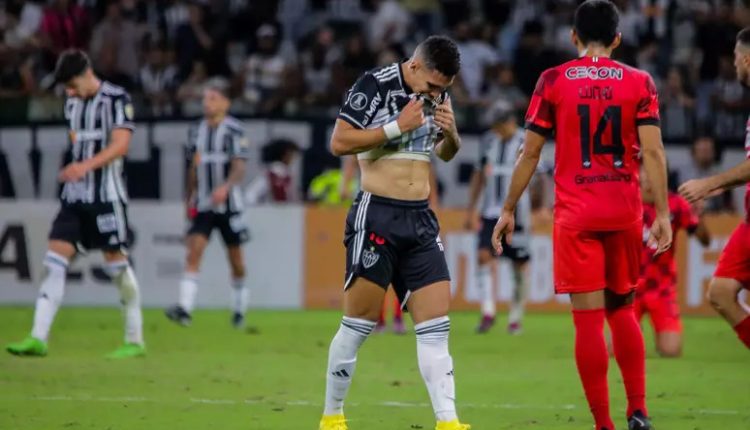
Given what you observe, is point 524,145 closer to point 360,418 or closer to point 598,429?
point 598,429

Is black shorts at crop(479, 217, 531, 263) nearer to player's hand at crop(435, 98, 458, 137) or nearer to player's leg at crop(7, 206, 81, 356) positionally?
player's leg at crop(7, 206, 81, 356)

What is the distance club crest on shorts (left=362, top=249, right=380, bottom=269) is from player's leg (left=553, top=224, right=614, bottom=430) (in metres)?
1.00

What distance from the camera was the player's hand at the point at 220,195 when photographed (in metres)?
14.9

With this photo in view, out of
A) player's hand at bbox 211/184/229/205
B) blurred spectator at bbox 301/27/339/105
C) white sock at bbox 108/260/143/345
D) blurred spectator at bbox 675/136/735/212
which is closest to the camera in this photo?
white sock at bbox 108/260/143/345

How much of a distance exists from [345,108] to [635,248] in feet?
5.81

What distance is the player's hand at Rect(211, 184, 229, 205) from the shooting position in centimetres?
1488

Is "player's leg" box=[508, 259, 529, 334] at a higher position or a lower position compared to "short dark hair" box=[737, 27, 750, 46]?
lower

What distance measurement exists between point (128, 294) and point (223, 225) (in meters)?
3.21

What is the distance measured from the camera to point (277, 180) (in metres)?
18.8

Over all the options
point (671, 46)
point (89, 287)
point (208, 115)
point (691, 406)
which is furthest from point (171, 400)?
point (671, 46)

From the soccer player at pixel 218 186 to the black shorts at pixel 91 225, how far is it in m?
3.03

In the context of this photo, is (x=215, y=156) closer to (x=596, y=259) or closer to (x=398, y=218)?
(x=398, y=218)

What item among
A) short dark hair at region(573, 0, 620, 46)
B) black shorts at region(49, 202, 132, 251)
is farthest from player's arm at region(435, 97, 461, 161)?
black shorts at region(49, 202, 132, 251)

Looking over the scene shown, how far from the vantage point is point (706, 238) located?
12109 mm
